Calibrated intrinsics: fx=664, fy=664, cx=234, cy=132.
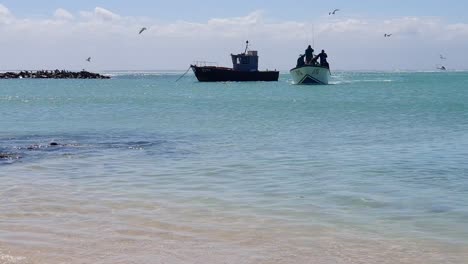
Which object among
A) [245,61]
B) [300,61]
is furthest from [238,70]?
[300,61]

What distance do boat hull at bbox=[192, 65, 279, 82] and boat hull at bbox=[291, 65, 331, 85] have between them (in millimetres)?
18553

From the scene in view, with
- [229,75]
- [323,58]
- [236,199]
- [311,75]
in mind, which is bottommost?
[229,75]

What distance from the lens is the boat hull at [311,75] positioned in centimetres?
7491

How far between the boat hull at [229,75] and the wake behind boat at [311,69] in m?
19.4

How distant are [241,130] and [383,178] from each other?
1362 centimetres

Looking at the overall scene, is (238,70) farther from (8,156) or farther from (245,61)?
(8,156)

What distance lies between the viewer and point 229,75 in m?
98.4

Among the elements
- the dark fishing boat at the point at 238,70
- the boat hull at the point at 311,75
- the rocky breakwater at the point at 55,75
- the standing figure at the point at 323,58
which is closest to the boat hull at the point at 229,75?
the dark fishing boat at the point at 238,70

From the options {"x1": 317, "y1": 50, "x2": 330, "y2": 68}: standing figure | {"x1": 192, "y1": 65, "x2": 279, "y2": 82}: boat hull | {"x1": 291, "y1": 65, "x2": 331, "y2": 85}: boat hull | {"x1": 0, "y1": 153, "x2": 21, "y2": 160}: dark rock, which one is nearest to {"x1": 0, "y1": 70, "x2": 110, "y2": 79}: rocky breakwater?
{"x1": 192, "y1": 65, "x2": 279, "y2": 82}: boat hull

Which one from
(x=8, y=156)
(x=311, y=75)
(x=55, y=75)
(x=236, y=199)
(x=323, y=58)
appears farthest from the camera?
(x=55, y=75)

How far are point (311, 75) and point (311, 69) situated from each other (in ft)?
7.60

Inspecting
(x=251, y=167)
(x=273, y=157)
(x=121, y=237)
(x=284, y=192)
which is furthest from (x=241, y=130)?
(x=121, y=237)

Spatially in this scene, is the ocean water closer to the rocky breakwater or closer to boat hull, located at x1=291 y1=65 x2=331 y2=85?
boat hull, located at x1=291 y1=65 x2=331 y2=85

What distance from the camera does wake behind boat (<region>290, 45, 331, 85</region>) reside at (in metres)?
74.1
